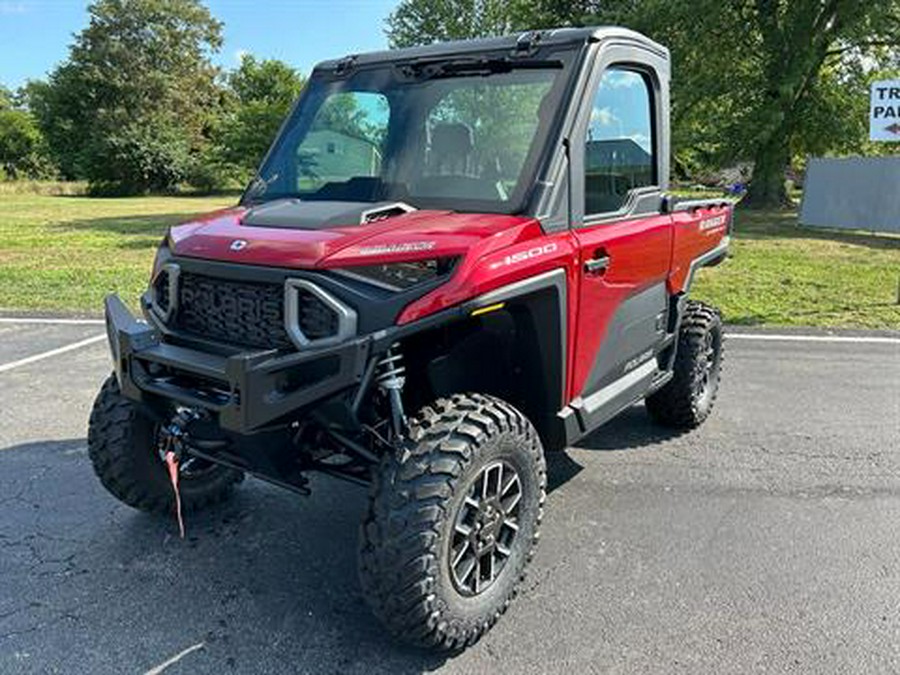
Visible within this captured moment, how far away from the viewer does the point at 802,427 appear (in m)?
5.12

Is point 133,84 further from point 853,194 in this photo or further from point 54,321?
point 54,321

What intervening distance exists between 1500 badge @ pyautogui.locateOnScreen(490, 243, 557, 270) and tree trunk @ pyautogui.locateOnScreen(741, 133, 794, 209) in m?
21.3

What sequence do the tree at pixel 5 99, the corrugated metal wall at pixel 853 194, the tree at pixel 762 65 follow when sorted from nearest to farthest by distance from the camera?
the corrugated metal wall at pixel 853 194 → the tree at pixel 762 65 → the tree at pixel 5 99

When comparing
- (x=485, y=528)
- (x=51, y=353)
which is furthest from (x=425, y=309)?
(x=51, y=353)

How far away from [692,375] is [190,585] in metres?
3.14

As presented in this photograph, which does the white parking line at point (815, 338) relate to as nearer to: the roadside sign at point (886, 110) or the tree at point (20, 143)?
the roadside sign at point (886, 110)

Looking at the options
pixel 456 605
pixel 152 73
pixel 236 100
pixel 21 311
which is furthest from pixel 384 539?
pixel 236 100

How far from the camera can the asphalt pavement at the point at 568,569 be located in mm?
2770

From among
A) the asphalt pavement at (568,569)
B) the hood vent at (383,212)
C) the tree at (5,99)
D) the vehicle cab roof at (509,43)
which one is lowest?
the asphalt pavement at (568,569)

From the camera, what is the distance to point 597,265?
3.28 m

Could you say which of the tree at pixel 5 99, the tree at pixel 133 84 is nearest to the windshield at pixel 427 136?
the tree at pixel 133 84

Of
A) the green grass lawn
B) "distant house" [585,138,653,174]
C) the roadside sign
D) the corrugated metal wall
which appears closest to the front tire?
"distant house" [585,138,653,174]

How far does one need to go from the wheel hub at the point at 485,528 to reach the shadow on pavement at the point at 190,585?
332 mm

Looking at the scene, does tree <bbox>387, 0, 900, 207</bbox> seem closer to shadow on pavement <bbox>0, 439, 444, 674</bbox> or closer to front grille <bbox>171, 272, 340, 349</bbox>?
shadow on pavement <bbox>0, 439, 444, 674</bbox>
